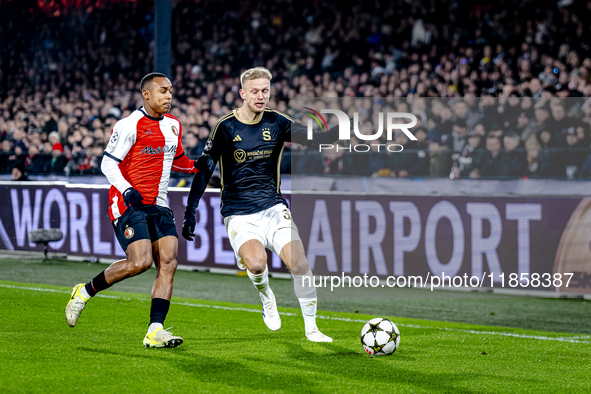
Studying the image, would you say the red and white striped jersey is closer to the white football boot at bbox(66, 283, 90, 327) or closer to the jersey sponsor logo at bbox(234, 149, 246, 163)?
the jersey sponsor logo at bbox(234, 149, 246, 163)

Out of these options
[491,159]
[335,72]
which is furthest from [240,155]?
[335,72]

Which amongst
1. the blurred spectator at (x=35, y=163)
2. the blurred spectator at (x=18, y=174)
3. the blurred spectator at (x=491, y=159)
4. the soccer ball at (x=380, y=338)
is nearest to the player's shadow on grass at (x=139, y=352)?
the soccer ball at (x=380, y=338)

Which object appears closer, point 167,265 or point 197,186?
point 167,265

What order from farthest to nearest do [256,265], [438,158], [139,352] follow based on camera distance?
[438,158]
[256,265]
[139,352]

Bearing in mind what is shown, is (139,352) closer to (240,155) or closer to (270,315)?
(270,315)

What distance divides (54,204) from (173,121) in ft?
21.7

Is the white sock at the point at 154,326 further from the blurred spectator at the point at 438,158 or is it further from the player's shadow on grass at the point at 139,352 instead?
the blurred spectator at the point at 438,158

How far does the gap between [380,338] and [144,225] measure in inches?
78.8

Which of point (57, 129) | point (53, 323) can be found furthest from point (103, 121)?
point (53, 323)

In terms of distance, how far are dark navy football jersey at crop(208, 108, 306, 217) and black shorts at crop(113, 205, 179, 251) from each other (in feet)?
1.81

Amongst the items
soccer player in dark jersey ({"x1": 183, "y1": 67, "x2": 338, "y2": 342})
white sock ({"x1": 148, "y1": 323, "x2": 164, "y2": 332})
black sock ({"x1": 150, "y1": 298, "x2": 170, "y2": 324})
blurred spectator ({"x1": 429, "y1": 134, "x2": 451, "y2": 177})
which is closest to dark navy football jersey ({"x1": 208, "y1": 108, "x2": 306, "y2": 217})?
soccer player in dark jersey ({"x1": 183, "y1": 67, "x2": 338, "y2": 342})

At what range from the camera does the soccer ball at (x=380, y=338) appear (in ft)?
17.8

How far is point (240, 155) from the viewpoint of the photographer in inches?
229

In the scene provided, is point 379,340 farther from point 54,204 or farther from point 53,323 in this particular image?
point 54,204
